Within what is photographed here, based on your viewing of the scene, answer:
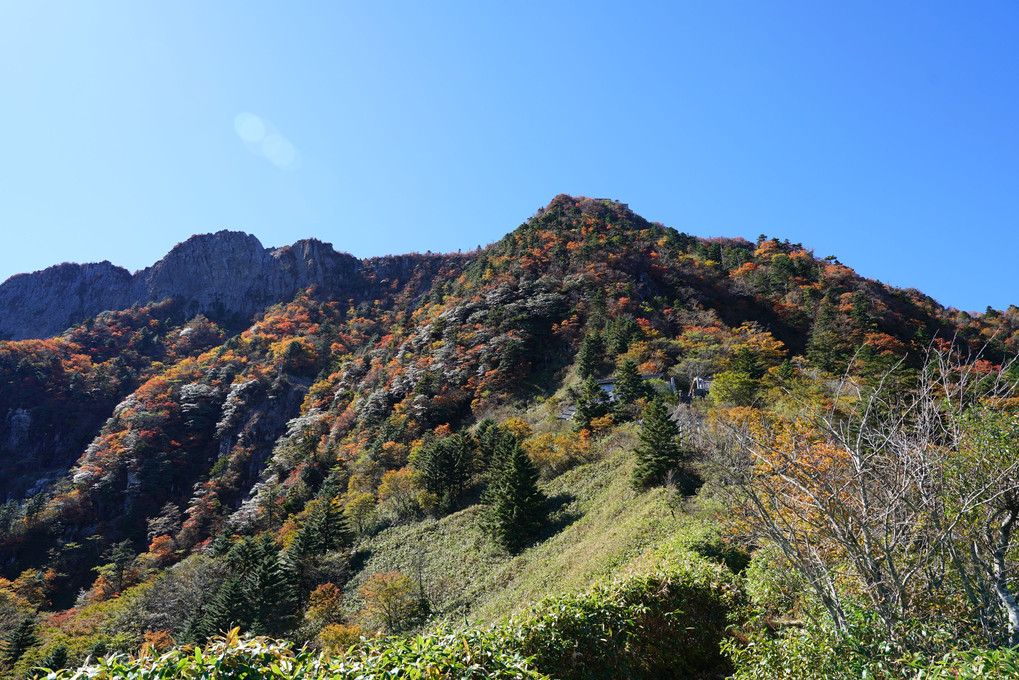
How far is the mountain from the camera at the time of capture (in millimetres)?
26047

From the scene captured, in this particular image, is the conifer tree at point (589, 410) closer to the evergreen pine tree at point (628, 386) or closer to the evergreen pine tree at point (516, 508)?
the evergreen pine tree at point (628, 386)

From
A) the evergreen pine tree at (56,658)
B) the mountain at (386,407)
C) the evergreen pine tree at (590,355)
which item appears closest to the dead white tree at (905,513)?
Answer: the mountain at (386,407)

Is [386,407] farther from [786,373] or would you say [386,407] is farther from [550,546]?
[786,373]

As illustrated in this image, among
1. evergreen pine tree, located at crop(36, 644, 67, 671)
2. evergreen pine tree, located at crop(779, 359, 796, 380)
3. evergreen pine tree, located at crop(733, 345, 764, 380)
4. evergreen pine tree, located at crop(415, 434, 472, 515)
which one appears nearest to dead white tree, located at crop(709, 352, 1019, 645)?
evergreen pine tree, located at crop(779, 359, 796, 380)

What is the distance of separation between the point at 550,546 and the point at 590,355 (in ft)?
73.9

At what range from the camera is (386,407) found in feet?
156

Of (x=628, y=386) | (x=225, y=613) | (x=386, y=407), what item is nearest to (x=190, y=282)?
(x=386, y=407)

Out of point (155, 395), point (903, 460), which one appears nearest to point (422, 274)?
point (155, 395)

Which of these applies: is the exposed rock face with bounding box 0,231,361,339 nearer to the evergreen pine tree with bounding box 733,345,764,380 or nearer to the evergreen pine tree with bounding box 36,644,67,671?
the evergreen pine tree with bounding box 36,644,67,671

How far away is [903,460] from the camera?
3932 millimetres

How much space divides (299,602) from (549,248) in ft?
167

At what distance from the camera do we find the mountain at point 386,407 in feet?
85.5

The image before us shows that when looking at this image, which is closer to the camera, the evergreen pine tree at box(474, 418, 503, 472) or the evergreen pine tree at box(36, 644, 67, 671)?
the evergreen pine tree at box(36, 644, 67, 671)

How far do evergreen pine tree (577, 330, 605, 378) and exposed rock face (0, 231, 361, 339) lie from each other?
255ft
